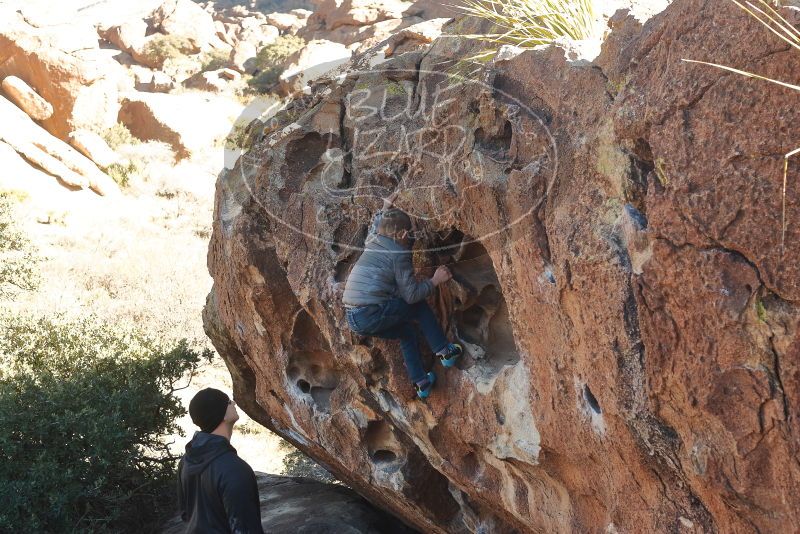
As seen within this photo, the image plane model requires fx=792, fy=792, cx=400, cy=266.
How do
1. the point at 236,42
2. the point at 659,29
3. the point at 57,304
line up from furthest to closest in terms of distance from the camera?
the point at 236,42
the point at 57,304
the point at 659,29

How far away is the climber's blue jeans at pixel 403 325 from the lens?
4.43 meters

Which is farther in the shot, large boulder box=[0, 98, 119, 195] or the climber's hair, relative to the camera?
large boulder box=[0, 98, 119, 195]

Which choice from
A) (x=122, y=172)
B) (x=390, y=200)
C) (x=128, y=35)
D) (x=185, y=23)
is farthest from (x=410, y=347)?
(x=185, y=23)

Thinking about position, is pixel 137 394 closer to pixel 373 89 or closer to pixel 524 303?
pixel 373 89

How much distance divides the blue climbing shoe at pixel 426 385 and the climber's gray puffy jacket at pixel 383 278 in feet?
1.82

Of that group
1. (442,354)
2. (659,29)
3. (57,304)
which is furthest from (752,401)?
(57,304)

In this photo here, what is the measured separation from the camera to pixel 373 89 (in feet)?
17.6

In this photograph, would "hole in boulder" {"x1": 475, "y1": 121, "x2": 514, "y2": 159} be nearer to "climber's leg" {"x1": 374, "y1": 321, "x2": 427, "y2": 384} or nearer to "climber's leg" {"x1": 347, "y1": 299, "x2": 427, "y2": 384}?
"climber's leg" {"x1": 347, "y1": 299, "x2": 427, "y2": 384}

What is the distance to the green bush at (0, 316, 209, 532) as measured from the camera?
668 cm

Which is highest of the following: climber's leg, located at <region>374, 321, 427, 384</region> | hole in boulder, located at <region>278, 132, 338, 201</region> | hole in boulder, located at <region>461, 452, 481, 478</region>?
hole in boulder, located at <region>278, 132, 338, 201</region>

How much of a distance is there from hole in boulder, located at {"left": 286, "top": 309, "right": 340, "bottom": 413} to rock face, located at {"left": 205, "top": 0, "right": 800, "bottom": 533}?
0.01 meters

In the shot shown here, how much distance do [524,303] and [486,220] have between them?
464 millimetres

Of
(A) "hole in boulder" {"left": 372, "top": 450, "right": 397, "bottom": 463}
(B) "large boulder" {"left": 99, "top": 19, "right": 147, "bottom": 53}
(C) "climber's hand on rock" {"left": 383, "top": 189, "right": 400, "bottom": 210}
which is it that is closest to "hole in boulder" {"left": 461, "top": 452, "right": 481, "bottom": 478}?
(A) "hole in boulder" {"left": 372, "top": 450, "right": 397, "bottom": 463}

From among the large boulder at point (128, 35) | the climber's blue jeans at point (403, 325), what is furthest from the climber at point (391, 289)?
the large boulder at point (128, 35)
